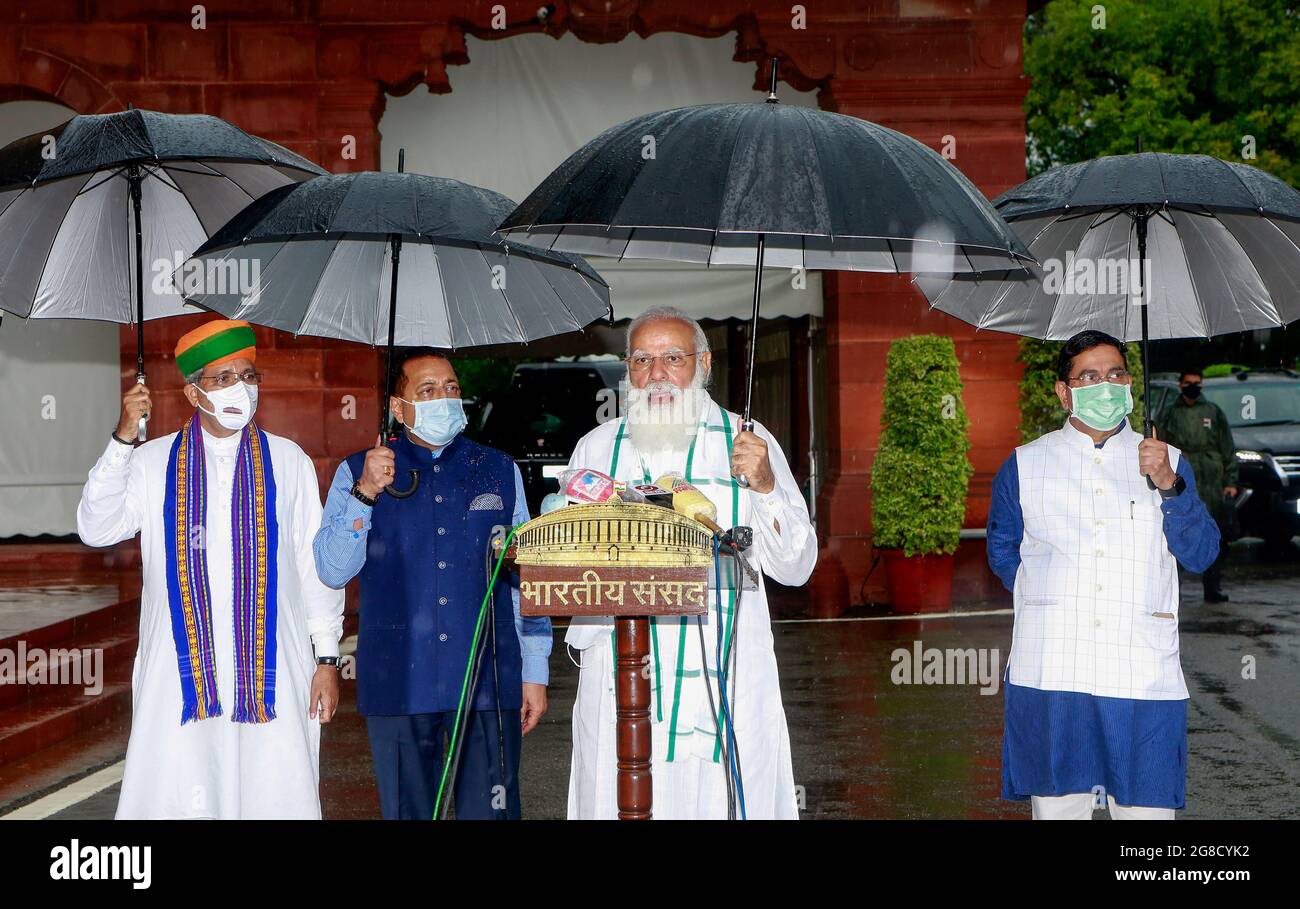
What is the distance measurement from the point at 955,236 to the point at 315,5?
9.98m

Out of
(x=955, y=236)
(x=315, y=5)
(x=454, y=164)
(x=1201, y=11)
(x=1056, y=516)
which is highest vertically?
(x=1201, y=11)

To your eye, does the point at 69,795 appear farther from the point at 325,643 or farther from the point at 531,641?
the point at 531,641

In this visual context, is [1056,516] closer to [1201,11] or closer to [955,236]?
[955,236]

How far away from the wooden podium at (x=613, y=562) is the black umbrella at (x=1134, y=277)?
6.75ft

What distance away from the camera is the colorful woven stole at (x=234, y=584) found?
4.62 metres

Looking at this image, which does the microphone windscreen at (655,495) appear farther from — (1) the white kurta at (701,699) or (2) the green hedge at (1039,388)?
(2) the green hedge at (1039,388)

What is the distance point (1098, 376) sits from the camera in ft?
15.6

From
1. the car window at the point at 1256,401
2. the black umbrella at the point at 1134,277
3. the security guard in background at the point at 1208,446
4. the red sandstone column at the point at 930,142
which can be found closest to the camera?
the black umbrella at the point at 1134,277

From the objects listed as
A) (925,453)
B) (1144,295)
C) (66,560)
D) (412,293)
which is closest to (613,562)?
(412,293)

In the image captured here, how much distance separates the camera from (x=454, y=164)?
13.6 meters

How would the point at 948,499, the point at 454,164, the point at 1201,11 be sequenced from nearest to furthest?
the point at 948,499
the point at 454,164
the point at 1201,11

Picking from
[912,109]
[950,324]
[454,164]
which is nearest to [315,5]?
[454,164]

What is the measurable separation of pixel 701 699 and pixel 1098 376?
5.39 ft

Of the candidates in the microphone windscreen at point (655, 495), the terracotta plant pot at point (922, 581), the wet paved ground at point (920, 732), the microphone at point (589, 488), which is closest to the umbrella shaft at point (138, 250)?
the microphone at point (589, 488)
